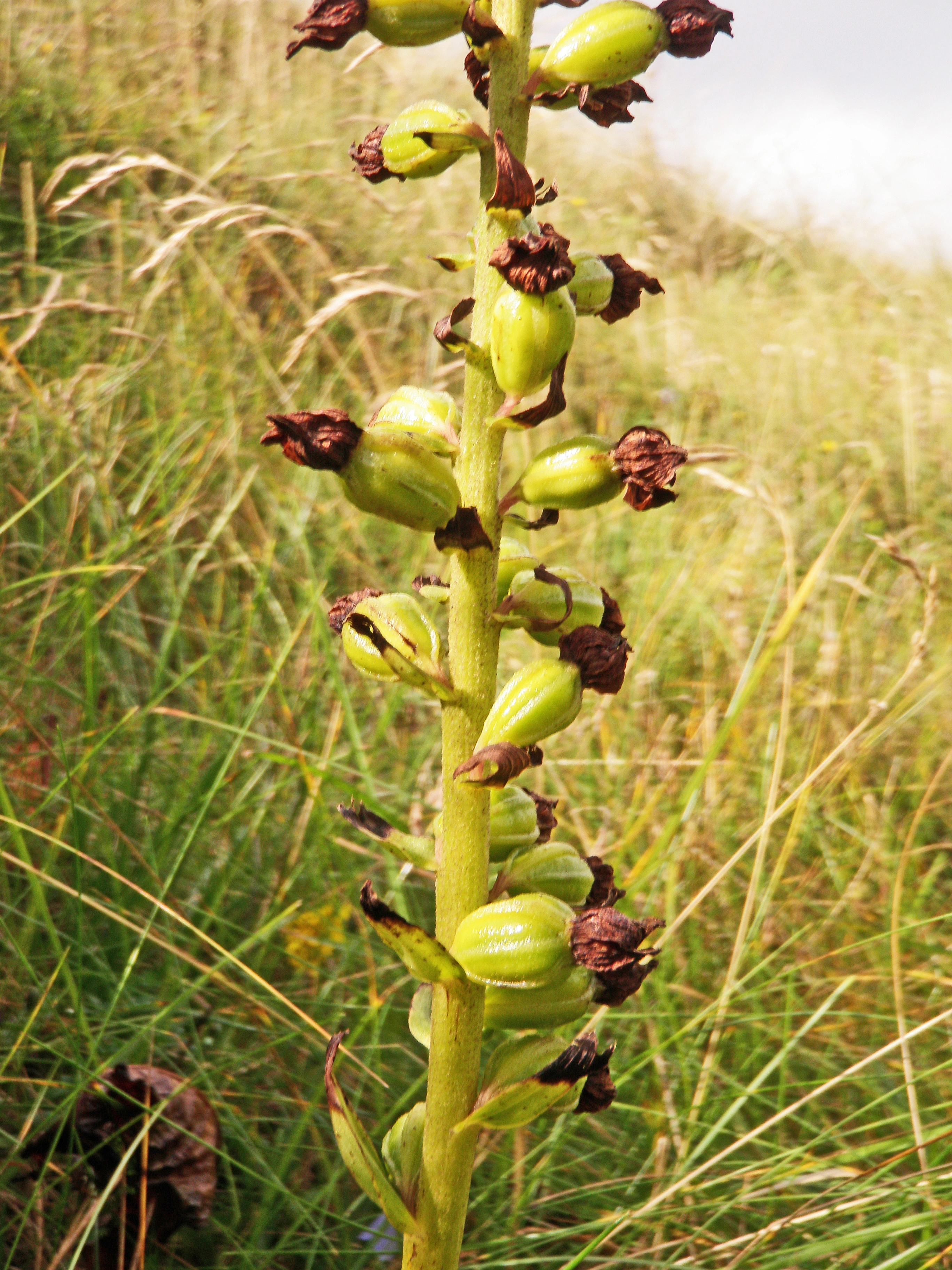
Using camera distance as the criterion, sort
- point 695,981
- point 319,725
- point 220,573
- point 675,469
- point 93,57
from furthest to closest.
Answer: point 93,57 → point 220,573 → point 319,725 → point 695,981 → point 675,469

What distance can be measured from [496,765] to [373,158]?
2.51 feet

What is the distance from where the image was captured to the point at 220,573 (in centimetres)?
285

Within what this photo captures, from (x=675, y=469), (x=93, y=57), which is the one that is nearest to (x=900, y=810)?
(x=675, y=469)

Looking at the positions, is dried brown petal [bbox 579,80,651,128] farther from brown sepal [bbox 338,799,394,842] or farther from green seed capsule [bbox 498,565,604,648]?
brown sepal [bbox 338,799,394,842]

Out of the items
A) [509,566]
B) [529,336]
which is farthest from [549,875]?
[529,336]

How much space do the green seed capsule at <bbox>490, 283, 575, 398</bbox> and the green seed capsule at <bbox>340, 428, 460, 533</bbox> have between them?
12 cm

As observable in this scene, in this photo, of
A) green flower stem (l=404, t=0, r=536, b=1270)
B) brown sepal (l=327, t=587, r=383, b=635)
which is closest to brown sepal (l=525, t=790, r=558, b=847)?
green flower stem (l=404, t=0, r=536, b=1270)

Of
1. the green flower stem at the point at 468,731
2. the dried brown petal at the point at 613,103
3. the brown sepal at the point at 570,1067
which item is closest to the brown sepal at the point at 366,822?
the green flower stem at the point at 468,731

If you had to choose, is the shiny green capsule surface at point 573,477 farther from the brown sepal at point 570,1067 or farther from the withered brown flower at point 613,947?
the brown sepal at point 570,1067

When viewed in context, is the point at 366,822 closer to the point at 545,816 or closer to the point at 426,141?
the point at 545,816

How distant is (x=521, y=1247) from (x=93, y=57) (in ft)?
17.0

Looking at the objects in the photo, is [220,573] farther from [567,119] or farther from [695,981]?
[567,119]

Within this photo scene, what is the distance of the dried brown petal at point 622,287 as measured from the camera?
4.20 feet

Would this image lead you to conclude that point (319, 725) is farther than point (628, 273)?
Yes
